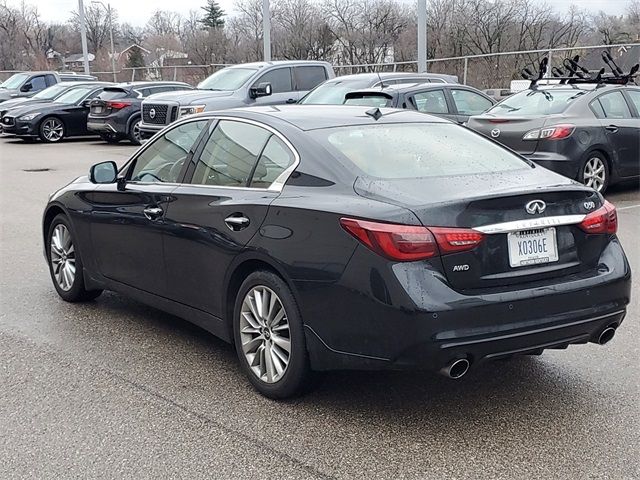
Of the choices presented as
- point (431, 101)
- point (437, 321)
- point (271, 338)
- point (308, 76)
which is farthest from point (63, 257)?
point (308, 76)

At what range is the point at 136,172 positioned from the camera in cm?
574

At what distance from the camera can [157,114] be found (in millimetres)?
17172

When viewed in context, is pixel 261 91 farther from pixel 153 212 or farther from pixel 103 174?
pixel 153 212

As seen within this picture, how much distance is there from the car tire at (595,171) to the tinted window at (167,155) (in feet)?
21.9

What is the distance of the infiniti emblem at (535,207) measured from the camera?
157 inches

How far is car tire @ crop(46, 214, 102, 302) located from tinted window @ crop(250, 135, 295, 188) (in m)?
2.18

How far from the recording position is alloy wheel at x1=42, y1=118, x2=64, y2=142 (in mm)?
22386

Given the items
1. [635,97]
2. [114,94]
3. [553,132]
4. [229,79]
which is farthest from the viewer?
[114,94]

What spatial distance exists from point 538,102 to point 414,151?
7166 mm

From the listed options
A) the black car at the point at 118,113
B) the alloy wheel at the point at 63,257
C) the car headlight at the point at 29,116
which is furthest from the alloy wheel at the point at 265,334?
the car headlight at the point at 29,116

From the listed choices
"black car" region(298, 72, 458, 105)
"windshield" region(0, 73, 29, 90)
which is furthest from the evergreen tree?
"black car" region(298, 72, 458, 105)

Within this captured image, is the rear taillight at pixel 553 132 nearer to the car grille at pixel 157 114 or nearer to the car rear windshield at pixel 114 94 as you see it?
the car grille at pixel 157 114

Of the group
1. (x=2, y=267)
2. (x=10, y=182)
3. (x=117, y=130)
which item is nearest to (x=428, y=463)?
(x=2, y=267)

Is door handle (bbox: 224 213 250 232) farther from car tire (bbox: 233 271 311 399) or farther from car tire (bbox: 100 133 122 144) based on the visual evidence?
car tire (bbox: 100 133 122 144)
